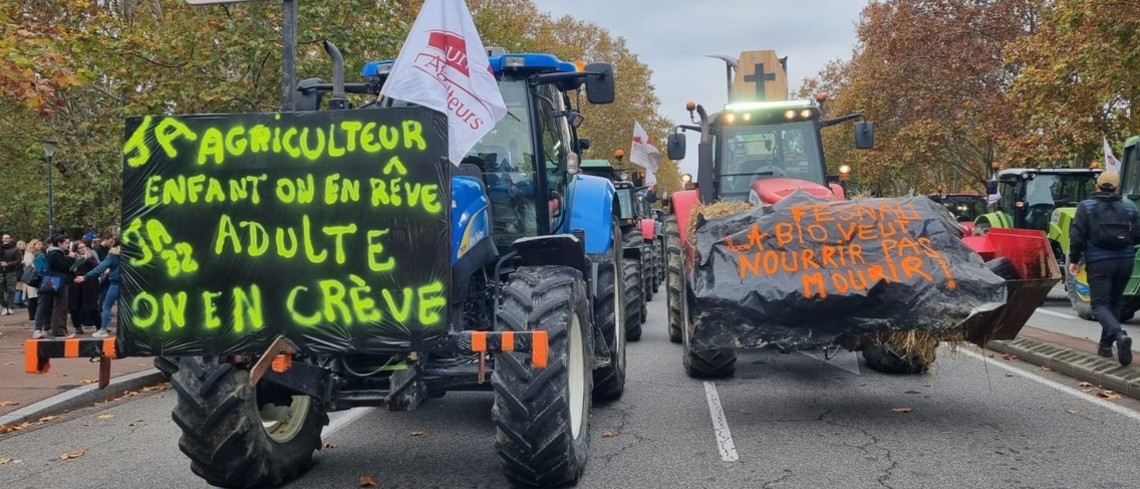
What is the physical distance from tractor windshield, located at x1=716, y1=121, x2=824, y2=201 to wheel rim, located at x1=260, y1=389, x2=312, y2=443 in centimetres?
656

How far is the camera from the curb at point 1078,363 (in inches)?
332

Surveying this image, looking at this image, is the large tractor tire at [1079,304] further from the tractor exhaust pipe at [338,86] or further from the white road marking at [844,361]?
the tractor exhaust pipe at [338,86]

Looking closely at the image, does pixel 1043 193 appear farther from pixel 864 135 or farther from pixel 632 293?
Answer: pixel 632 293

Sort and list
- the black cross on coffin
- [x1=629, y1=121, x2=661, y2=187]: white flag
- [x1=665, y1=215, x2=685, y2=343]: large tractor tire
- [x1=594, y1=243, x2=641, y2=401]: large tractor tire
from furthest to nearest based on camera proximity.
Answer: [x1=629, y1=121, x2=661, y2=187]: white flag → the black cross on coffin → [x1=665, y1=215, x2=685, y2=343]: large tractor tire → [x1=594, y1=243, x2=641, y2=401]: large tractor tire

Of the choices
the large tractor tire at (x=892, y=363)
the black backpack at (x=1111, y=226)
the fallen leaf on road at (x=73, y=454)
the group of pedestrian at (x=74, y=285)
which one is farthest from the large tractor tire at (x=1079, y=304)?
the group of pedestrian at (x=74, y=285)

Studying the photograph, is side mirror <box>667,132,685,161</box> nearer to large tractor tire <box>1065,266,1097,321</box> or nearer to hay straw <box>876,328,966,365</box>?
hay straw <box>876,328,966,365</box>

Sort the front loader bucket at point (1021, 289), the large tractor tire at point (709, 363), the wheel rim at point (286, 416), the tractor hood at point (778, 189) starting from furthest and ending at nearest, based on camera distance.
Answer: the tractor hood at point (778, 189)
the large tractor tire at point (709, 363)
the front loader bucket at point (1021, 289)
the wheel rim at point (286, 416)

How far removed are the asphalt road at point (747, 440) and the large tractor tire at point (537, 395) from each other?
514 mm

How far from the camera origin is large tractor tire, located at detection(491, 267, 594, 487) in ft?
17.0

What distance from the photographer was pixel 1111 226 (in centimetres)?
955

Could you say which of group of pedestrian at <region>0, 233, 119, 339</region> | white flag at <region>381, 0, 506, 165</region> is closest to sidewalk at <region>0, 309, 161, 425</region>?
group of pedestrian at <region>0, 233, 119, 339</region>

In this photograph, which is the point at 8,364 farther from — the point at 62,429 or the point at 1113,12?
the point at 1113,12

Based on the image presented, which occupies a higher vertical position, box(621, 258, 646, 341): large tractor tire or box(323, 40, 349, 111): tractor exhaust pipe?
box(323, 40, 349, 111): tractor exhaust pipe

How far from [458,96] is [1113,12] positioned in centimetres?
1509
